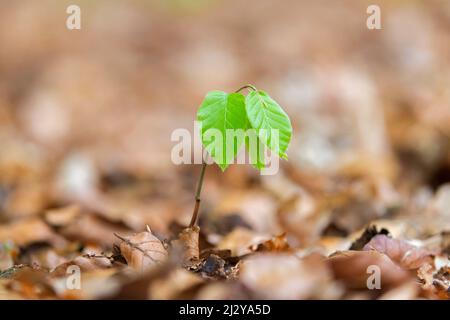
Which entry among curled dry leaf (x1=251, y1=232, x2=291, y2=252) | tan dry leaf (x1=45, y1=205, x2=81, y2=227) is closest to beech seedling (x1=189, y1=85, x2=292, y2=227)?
curled dry leaf (x1=251, y1=232, x2=291, y2=252)

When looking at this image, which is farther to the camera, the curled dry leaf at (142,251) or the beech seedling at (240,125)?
the curled dry leaf at (142,251)

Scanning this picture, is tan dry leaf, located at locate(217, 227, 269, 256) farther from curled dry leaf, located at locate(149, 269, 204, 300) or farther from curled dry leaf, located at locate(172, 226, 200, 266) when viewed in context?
curled dry leaf, located at locate(149, 269, 204, 300)

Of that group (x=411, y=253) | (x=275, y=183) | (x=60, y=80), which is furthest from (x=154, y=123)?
(x=411, y=253)

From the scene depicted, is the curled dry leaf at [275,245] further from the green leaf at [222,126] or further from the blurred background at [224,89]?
the blurred background at [224,89]

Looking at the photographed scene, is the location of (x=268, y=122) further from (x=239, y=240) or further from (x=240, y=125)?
(x=239, y=240)

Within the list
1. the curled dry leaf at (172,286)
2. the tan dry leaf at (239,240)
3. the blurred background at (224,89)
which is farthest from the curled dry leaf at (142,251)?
the blurred background at (224,89)
